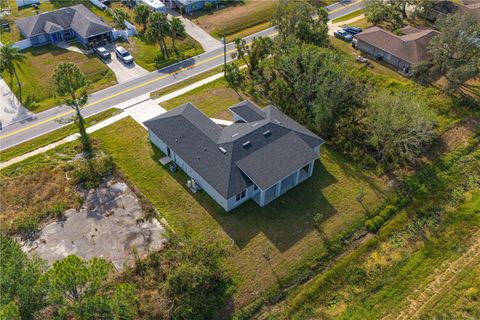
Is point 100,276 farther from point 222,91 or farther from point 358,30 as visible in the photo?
point 358,30

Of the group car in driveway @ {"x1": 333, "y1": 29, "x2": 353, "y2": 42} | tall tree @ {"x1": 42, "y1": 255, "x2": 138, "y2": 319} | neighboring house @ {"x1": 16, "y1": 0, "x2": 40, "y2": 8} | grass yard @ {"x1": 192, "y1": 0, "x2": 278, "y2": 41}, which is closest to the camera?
tall tree @ {"x1": 42, "y1": 255, "x2": 138, "y2": 319}

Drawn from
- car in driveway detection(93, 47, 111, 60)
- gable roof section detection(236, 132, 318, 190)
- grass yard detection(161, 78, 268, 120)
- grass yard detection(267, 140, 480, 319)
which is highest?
car in driveway detection(93, 47, 111, 60)

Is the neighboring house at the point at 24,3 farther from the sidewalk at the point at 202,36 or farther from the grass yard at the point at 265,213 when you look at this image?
the grass yard at the point at 265,213

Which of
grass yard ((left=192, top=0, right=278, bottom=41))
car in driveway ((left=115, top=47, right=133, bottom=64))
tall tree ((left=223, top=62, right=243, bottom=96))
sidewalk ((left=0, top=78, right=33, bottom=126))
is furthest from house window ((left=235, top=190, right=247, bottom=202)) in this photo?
grass yard ((left=192, top=0, right=278, bottom=41))

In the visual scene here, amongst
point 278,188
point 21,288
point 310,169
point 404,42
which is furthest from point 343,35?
point 21,288

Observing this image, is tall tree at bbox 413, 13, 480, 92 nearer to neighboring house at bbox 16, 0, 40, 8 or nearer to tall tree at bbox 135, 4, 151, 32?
tall tree at bbox 135, 4, 151, 32

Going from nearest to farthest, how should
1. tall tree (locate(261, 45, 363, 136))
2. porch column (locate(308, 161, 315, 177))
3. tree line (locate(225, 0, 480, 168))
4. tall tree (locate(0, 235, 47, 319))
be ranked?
tall tree (locate(0, 235, 47, 319))
porch column (locate(308, 161, 315, 177))
tree line (locate(225, 0, 480, 168))
tall tree (locate(261, 45, 363, 136))

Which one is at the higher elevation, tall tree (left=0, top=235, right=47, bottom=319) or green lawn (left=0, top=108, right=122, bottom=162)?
tall tree (left=0, top=235, right=47, bottom=319)

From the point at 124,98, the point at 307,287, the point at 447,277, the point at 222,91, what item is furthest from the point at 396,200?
the point at 124,98

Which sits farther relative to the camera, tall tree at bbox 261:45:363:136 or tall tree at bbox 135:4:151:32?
tall tree at bbox 135:4:151:32
